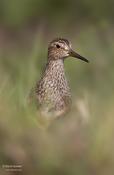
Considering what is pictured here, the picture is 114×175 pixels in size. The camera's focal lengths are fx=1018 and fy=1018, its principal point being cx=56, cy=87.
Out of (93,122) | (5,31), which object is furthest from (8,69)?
(5,31)

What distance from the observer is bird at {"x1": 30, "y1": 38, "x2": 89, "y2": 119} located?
264 inches

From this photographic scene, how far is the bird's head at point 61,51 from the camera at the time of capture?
27.4ft

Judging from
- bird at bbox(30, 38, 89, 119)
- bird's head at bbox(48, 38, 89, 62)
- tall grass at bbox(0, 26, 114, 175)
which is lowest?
tall grass at bbox(0, 26, 114, 175)

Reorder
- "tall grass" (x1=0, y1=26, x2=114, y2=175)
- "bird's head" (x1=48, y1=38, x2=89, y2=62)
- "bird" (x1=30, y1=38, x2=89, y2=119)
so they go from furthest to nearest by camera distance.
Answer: "bird's head" (x1=48, y1=38, x2=89, y2=62)
"bird" (x1=30, y1=38, x2=89, y2=119)
"tall grass" (x1=0, y1=26, x2=114, y2=175)

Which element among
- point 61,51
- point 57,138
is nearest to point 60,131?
point 57,138

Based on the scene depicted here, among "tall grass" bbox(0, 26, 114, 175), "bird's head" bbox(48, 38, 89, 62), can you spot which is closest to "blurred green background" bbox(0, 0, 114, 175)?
"tall grass" bbox(0, 26, 114, 175)

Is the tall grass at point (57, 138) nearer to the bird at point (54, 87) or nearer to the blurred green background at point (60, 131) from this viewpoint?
the blurred green background at point (60, 131)

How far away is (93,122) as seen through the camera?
5453mm

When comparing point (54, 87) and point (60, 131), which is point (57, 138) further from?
point (54, 87)

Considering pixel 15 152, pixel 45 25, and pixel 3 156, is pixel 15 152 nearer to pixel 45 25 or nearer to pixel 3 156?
pixel 3 156

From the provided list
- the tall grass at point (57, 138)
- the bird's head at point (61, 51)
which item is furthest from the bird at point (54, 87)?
the tall grass at point (57, 138)

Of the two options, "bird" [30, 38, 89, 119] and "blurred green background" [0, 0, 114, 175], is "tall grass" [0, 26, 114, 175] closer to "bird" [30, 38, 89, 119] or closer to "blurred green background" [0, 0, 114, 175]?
"blurred green background" [0, 0, 114, 175]

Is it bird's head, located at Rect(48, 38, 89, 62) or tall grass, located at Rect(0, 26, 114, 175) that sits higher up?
bird's head, located at Rect(48, 38, 89, 62)

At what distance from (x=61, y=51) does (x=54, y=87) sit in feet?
2.83
